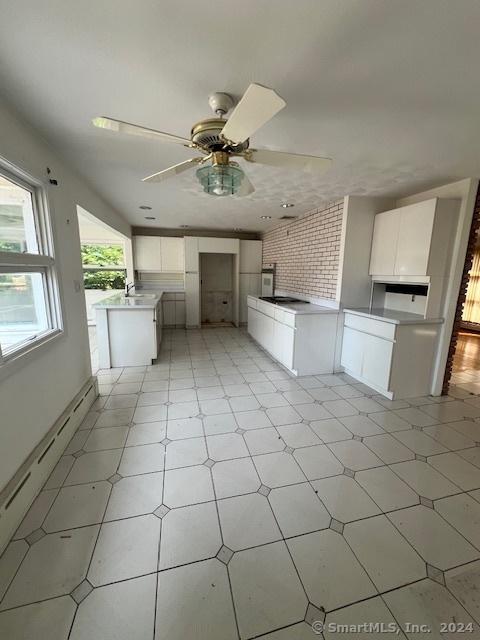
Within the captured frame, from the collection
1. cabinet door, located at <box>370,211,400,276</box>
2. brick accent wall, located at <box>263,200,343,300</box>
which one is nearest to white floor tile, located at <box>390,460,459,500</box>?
cabinet door, located at <box>370,211,400,276</box>

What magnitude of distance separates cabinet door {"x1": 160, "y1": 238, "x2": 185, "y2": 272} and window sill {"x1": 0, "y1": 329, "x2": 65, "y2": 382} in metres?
3.96

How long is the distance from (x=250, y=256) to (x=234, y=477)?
194 inches

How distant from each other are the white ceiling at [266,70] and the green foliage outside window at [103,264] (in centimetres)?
412

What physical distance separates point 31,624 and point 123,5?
227 centimetres

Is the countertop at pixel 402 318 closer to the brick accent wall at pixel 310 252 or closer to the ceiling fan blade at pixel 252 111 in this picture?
the brick accent wall at pixel 310 252

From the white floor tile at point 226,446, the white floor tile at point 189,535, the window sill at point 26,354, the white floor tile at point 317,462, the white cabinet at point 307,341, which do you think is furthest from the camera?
the white cabinet at point 307,341

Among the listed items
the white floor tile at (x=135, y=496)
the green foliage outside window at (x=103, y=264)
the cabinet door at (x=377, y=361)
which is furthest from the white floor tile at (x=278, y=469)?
the green foliage outside window at (x=103, y=264)

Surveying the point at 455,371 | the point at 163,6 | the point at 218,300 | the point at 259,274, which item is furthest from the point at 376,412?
the point at 218,300

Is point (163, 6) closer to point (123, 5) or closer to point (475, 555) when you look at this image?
point (123, 5)

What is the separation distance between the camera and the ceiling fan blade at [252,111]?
35.3 inches

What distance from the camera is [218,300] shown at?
21.6ft

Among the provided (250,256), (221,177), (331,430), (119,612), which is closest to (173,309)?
(250,256)

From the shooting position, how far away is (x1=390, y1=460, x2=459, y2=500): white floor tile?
1.66 metres

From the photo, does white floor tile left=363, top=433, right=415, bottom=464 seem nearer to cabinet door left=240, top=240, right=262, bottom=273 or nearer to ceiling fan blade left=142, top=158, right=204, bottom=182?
ceiling fan blade left=142, top=158, right=204, bottom=182
